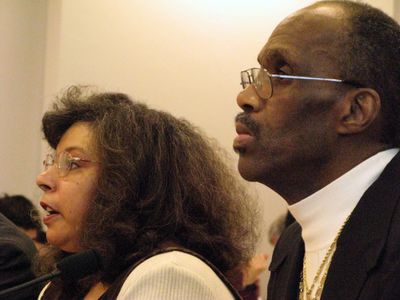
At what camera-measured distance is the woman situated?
1.55 meters

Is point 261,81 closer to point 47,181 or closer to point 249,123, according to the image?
point 249,123

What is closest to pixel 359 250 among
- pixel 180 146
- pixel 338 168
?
pixel 338 168

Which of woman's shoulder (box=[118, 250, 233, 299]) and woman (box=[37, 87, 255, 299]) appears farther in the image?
woman (box=[37, 87, 255, 299])

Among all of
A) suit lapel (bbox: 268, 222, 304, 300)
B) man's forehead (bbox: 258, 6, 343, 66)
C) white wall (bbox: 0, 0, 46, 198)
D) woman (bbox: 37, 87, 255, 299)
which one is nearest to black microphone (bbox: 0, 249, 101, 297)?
woman (bbox: 37, 87, 255, 299)

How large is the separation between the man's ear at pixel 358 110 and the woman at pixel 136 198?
1.41 feet

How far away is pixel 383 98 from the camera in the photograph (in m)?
1.36

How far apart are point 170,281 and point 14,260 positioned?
77 cm

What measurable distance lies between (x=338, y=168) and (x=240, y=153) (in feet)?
0.70

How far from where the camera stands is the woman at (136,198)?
5.08 feet

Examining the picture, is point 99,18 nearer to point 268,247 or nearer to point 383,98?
point 268,247

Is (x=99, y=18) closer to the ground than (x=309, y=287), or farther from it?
farther from it

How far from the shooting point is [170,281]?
1374mm

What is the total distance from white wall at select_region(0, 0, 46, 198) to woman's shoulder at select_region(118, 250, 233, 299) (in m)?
2.43

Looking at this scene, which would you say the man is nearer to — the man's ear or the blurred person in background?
the man's ear
